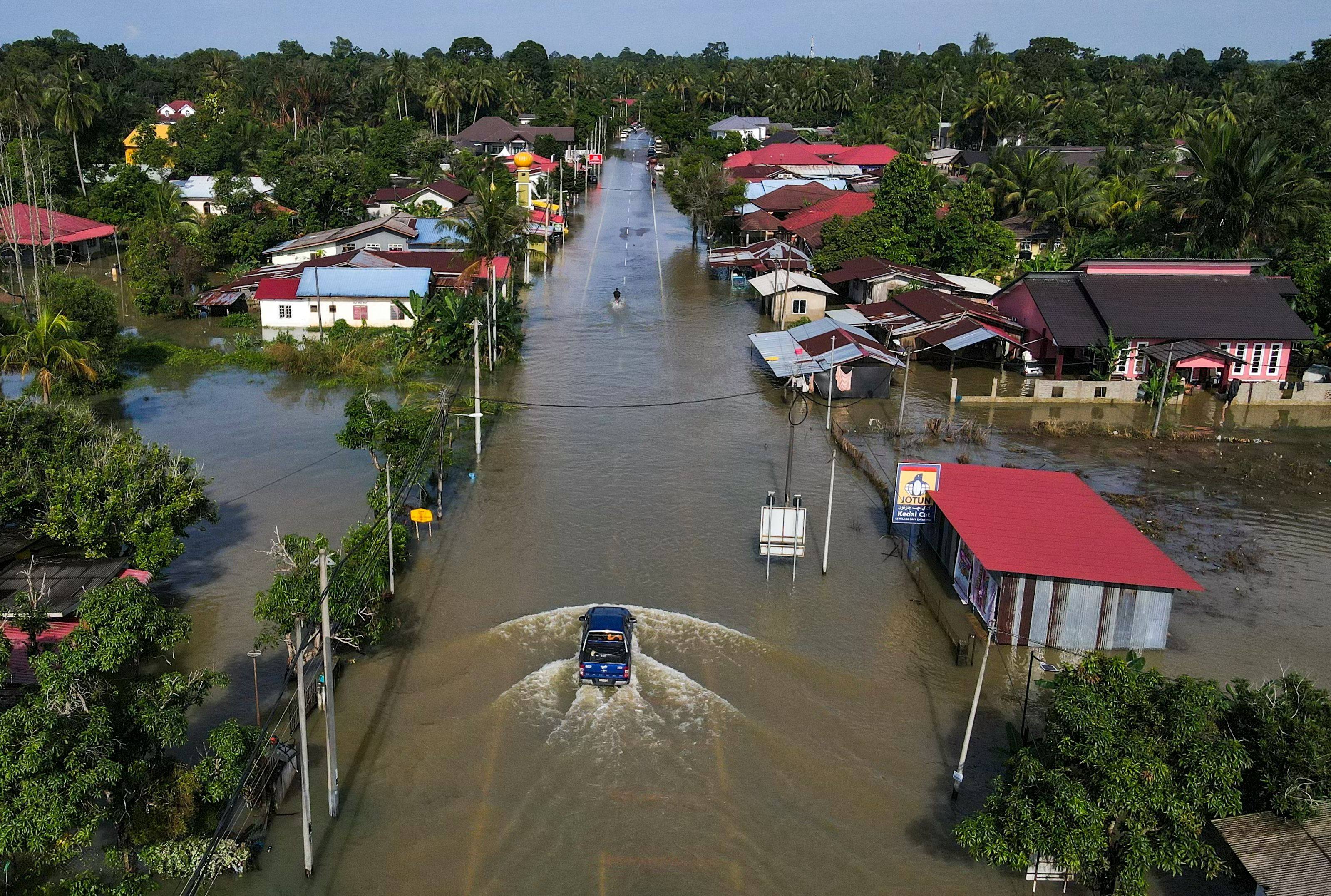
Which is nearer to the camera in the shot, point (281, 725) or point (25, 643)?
point (281, 725)

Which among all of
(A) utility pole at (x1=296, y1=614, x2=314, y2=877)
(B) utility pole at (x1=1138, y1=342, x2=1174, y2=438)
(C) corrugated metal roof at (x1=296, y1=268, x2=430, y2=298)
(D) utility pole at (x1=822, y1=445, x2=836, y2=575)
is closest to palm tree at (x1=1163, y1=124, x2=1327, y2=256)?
(B) utility pole at (x1=1138, y1=342, x2=1174, y2=438)

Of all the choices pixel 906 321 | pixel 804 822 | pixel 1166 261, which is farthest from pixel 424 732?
pixel 1166 261

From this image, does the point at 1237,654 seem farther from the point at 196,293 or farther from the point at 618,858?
the point at 196,293

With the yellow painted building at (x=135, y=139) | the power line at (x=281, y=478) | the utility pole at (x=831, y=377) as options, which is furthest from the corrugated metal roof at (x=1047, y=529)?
the yellow painted building at (x=135, y=139)

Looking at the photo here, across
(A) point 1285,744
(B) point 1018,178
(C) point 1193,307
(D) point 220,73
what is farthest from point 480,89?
(A) point 1285,744

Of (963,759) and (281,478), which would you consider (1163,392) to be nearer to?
(963,759)
